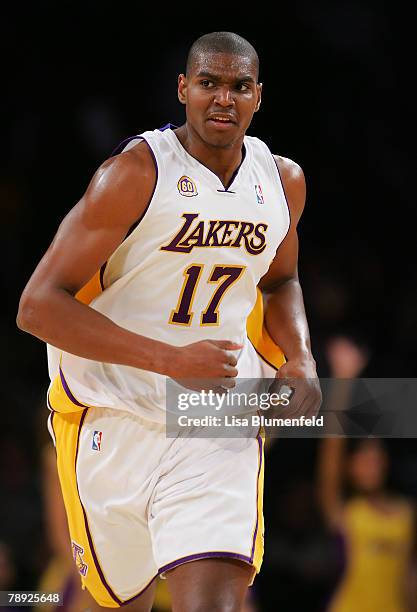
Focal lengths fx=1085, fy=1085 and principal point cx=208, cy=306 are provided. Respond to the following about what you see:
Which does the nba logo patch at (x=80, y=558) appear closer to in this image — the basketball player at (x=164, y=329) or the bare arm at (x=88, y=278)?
the basketball player at (x=164, y=329)

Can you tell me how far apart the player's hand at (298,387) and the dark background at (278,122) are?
3500 millimetres

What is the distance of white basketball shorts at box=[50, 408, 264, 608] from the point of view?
11.7ft

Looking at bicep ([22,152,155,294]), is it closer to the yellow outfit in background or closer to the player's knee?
the player's knee

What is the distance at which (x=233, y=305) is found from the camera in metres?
3.84

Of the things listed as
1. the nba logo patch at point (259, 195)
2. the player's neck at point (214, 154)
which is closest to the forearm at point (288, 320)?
the nba logo patch at point (259, 195)

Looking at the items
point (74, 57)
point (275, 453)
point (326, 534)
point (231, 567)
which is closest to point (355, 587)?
point (326, 534)

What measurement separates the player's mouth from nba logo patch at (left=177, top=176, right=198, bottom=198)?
205mm

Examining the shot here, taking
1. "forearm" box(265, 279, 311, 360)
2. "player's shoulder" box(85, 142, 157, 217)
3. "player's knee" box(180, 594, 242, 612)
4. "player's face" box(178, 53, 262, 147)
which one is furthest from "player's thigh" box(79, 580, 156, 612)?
"player's face" box(178, 53, 262, 147)

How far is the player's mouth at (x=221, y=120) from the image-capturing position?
368cm

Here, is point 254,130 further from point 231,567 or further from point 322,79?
point 231,567

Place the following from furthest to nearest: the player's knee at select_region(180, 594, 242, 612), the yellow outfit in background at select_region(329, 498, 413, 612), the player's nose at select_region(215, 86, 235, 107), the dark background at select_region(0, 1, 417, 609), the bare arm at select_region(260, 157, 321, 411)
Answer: the dark background at select_region(0, 1, 417, 609) → the yellow outfit in background at select_region(329, 498, 413, 612) → the bare arm at select_region(260, 157, 321, 411) → the player's nose at select_region(215, 86, 235, 107) → the player's knee at select_region(180, 594, 242, 612)

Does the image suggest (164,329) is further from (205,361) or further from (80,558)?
(80,558)

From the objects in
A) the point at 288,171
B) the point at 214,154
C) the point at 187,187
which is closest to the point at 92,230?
the point at 187,187

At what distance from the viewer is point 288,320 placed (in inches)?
162
